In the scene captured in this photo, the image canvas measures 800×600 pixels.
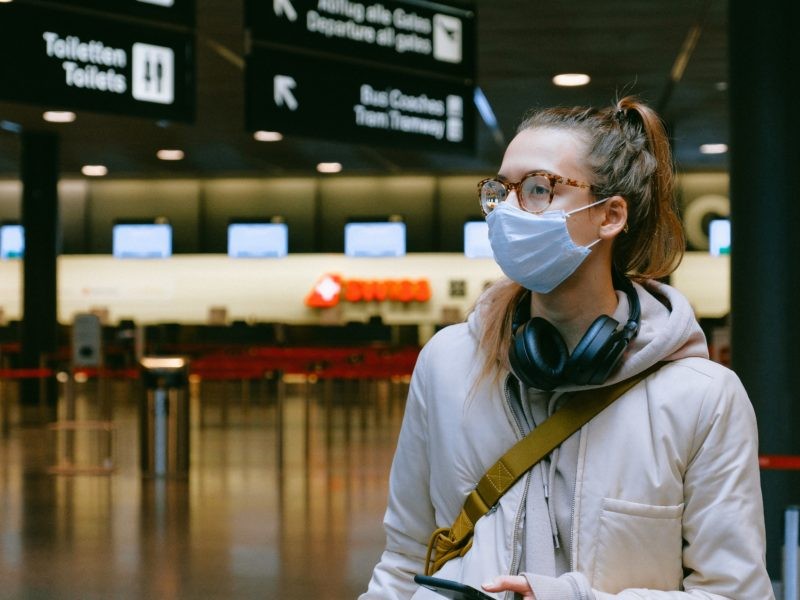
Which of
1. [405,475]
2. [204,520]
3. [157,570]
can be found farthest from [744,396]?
[204,520]

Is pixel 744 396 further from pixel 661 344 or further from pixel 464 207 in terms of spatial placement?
pixel 464 207

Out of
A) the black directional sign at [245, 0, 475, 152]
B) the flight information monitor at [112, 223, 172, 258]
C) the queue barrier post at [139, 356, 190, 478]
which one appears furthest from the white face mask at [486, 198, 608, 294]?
the flight information monitor at [112, 223, 172, 258]

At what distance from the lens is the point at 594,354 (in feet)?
5.19

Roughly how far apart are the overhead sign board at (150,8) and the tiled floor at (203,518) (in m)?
3.01

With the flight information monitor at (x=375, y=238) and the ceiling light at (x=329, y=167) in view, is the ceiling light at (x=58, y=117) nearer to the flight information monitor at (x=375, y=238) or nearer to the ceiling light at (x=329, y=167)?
the ceiling light at (x=329, y=167)

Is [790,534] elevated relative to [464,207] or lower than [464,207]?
lower

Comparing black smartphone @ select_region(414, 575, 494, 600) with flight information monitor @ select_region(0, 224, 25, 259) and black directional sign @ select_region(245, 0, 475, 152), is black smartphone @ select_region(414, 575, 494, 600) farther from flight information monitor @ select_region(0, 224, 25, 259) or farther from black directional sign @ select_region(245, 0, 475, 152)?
flight information monitor @ select_region(0, 224, 25, 259)

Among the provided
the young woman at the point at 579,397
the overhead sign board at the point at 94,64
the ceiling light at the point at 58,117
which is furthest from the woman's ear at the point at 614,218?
the ceiling light at the point at 58,117

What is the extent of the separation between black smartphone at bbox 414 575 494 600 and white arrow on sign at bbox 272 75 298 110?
15.8 feet

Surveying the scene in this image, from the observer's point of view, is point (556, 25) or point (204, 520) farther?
point (556, 25)

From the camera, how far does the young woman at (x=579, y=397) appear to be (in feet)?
5.15

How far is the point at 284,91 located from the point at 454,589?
16.1 feet

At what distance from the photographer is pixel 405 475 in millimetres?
1874

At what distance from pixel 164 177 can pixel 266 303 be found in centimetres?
338
